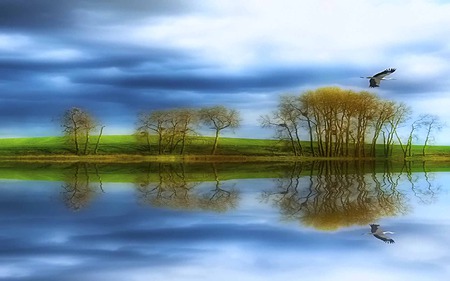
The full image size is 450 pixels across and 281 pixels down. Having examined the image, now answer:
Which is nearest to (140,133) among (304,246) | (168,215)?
(168,215)

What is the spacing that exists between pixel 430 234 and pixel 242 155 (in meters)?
74.3

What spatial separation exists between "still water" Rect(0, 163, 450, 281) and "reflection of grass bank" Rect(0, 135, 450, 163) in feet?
186

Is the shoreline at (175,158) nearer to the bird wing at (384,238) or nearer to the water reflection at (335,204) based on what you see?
the water reflection at (335,204)

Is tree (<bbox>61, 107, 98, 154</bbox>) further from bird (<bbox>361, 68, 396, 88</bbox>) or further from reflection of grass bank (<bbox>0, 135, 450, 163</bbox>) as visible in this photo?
bird (<bbox>361, 68, 396, 88</bbox>)

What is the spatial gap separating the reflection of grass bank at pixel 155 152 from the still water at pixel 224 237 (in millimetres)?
56771

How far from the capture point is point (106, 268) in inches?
407

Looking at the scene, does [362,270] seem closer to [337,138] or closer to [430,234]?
[430,234]

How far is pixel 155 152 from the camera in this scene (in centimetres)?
8538

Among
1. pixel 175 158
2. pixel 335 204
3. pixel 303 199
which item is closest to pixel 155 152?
pixel 175 158

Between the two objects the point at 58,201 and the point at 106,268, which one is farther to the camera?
the point at 58,201

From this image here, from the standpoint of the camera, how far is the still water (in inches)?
401

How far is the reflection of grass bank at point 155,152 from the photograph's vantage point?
83000 mm

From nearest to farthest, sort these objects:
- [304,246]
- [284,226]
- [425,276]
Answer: [425,276]
[304,246]
[284,226]

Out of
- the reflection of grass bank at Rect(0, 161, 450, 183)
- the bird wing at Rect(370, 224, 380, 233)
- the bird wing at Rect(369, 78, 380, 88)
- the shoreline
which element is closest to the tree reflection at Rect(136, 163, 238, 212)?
the bird wing at Rect(370, 224, 380, 233)
